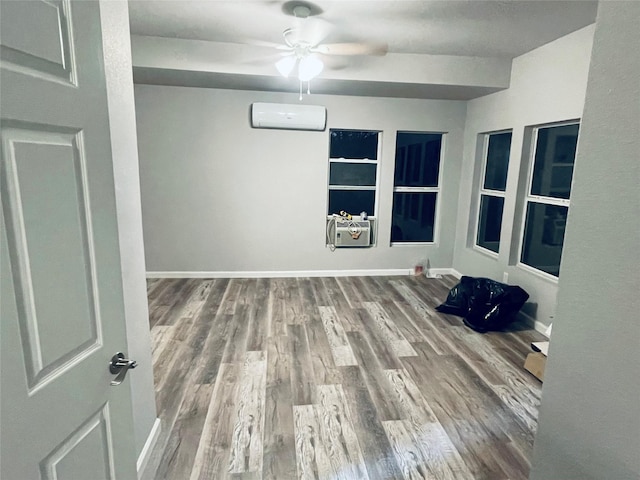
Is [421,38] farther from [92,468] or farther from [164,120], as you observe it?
[92,468]

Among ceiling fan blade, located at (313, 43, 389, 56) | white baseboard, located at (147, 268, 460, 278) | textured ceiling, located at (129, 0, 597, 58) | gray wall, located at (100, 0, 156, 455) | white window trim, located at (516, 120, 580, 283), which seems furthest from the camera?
white baseboard, located at (147, 268, 460, 278)

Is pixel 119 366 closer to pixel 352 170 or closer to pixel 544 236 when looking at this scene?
pixel 544 236

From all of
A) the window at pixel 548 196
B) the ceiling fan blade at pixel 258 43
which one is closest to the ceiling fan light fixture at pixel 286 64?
the ceiling fan blade at pixel 258 43

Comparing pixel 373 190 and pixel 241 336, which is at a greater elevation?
pixel 373 190

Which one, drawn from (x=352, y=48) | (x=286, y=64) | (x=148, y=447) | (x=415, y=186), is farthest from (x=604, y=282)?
(x=415, y=186)

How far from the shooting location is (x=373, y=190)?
16.5 feet

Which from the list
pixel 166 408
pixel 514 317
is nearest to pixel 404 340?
pixel 514 317

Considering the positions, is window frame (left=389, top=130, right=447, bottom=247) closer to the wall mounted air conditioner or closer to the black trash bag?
the wall mounted air conditioner

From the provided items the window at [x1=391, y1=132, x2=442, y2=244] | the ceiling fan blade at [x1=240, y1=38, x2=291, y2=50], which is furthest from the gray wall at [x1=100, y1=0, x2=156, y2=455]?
the window at [x1=391, y1=132, x2=442, y2=244]

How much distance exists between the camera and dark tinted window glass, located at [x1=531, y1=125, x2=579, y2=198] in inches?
130

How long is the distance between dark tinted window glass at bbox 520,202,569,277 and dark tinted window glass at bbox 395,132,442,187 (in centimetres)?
159

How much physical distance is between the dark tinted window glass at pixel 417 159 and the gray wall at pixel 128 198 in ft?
12.9

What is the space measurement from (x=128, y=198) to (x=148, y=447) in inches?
49.9

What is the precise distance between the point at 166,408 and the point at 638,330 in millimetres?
2377
